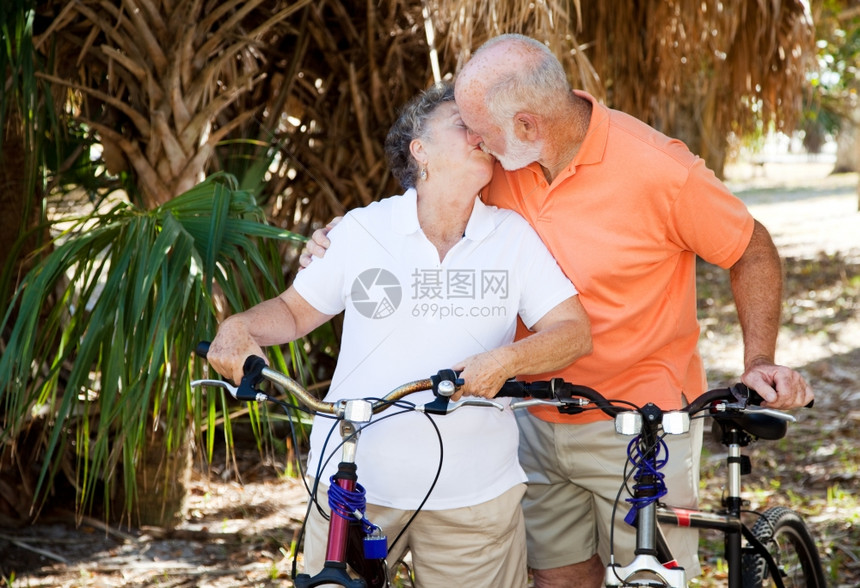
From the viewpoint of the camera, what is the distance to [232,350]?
195 centimetres

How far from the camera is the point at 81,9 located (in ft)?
10.4

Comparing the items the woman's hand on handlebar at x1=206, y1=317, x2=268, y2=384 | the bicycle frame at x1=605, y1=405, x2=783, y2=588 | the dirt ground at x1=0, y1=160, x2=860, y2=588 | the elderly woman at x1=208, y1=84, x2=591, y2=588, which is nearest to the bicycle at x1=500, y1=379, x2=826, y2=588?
the bicycle frame at x1=605, y1=405, x2=783, y2=588

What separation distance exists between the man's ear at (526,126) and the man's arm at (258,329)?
0.64 metres

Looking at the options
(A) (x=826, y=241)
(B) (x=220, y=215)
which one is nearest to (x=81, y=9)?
(B) (x=220, y=215)

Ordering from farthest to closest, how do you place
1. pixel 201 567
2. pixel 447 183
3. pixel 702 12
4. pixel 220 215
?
pixel 702 12 → pixel 201 567 → pixel 220 215 → pixel 447 183

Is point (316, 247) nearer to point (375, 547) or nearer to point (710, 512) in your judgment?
point (375, 547)

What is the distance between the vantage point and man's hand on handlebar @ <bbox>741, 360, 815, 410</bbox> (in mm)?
1992

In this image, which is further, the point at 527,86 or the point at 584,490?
the point at 584,490

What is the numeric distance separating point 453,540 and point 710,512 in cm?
72

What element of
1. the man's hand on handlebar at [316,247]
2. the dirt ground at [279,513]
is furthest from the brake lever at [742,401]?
the dirt ground at [279,513]

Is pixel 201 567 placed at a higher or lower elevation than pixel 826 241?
lower

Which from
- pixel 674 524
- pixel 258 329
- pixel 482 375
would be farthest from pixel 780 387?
pixel 258 329

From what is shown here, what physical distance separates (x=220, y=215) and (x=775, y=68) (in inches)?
123

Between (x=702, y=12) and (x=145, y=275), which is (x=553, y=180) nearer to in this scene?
(x=145, y=275)
